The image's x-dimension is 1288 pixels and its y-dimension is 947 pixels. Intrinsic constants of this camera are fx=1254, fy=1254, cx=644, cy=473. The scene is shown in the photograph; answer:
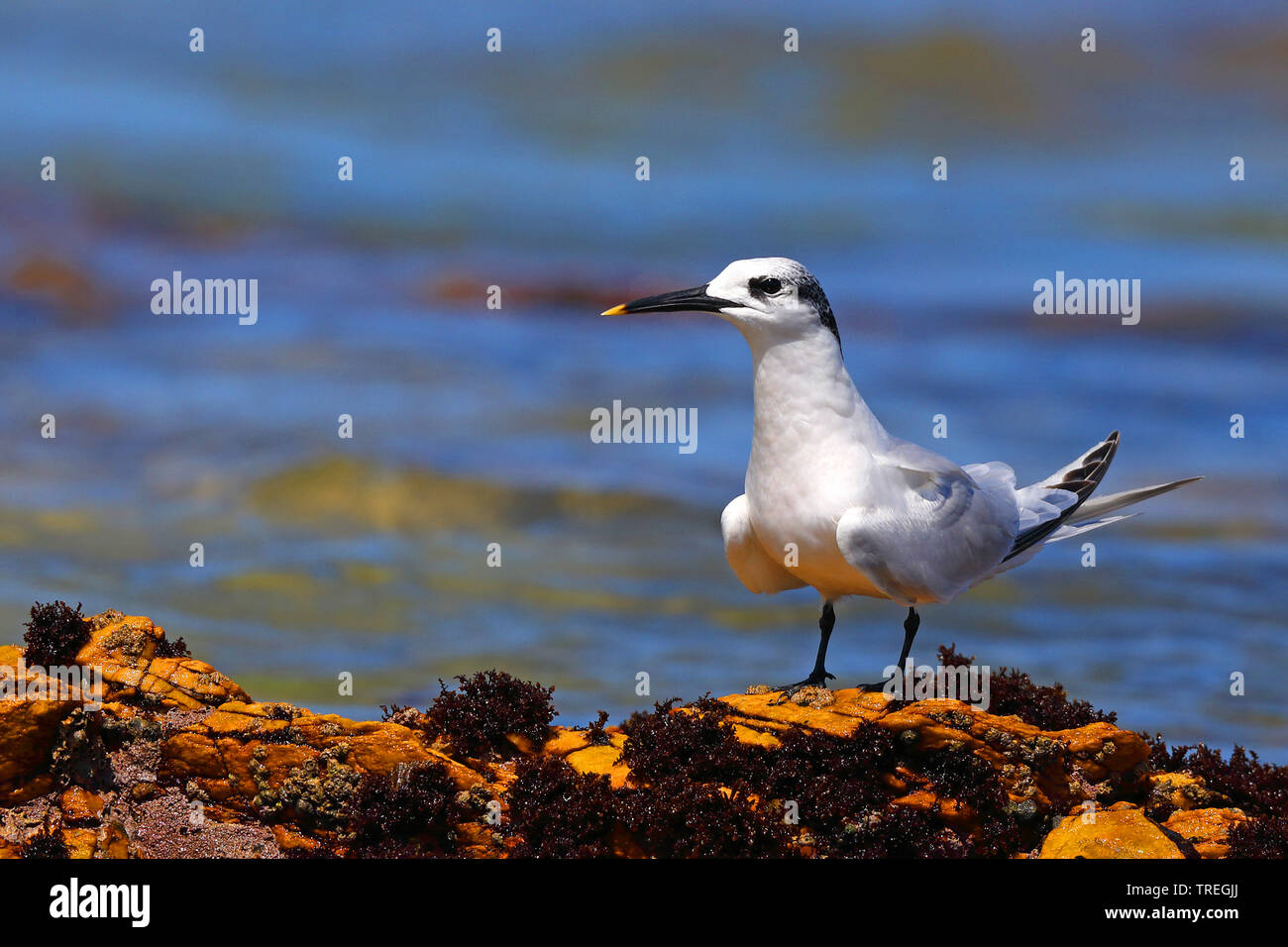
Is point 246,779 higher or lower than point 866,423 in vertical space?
lower

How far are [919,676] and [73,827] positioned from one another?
719 centimetres

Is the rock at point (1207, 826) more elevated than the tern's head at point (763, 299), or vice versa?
the tern's head at point (763, 299)

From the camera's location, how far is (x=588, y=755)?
10.9 m

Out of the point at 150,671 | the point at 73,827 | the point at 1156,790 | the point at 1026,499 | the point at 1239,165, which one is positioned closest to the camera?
the point at 73,827

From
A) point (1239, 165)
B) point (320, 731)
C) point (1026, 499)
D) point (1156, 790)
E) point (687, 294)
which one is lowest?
point (1156, 790)

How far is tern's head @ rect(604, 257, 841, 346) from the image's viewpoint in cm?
1084

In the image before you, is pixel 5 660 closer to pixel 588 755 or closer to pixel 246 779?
pixel 246 779

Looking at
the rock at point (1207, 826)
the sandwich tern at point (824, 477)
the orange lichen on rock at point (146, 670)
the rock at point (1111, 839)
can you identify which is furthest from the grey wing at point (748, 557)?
the orange lichen on rock at point (146, 670)

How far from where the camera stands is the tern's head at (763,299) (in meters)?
10.8

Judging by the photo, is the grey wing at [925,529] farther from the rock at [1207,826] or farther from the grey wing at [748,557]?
the rock at [1207,826]

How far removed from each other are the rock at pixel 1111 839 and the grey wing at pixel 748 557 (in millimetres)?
3115

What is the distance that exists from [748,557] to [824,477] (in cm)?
137

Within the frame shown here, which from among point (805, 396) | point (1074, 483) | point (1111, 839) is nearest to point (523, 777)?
point (805, 396)

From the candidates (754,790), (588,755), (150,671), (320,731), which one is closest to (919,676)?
(754,790)
